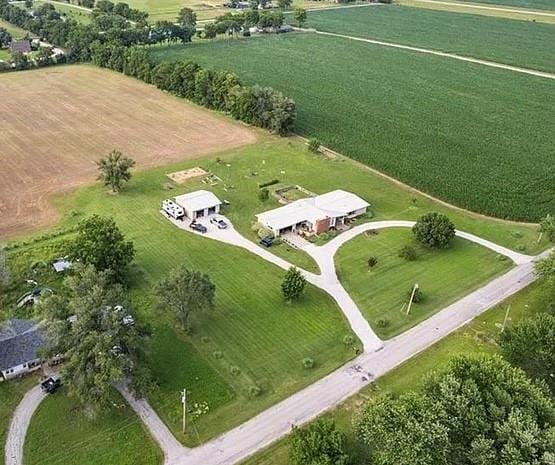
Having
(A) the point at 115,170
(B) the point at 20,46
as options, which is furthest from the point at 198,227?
(B) the point at 20,46

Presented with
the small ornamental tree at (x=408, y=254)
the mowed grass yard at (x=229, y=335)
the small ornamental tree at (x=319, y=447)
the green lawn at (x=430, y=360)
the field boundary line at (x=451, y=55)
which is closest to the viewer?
the small ornamental tree at (x=319, y=447)

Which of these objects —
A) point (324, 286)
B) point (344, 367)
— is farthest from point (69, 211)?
point (344, 367)

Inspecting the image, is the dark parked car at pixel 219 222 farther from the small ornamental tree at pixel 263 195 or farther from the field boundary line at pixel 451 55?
the field boundary line at pixel 451 55

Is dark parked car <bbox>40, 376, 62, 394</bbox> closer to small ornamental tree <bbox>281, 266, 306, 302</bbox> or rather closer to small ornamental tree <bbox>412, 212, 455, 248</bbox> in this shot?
small ornamental tree <bbox>281, 266, 306, 302</bbox>

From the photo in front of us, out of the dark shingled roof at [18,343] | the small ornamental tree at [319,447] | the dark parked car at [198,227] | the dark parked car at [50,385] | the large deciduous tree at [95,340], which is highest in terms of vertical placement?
the large deciduous tree at [95,340]

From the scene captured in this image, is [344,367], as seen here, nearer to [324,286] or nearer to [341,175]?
[324,286]

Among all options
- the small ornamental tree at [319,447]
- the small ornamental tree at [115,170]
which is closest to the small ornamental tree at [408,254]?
the small ornamental tree at [319,447]

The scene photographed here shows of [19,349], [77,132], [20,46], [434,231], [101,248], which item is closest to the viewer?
[19,349]

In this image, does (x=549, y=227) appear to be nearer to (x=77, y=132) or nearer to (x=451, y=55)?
(x=77, y=132)
